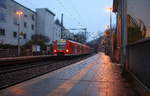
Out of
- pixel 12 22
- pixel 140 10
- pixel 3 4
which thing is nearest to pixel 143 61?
pixel 140 10

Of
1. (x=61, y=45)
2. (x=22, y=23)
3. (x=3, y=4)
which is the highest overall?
(x=3, y=4)

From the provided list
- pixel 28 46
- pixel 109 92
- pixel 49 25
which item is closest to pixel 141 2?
pixel 109 92

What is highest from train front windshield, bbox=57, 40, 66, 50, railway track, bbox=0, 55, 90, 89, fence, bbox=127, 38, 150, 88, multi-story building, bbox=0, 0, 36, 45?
multi-story building, bbox=0, 0, 36, 45

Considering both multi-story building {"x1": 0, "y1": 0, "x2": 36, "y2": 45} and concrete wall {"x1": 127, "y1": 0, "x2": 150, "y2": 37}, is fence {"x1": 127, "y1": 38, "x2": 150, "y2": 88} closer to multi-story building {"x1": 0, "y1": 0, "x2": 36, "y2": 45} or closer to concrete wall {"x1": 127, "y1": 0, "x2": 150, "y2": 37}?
concrete wall {"x1": 127, "y1": 0, "x2": 150, "y2": 37}

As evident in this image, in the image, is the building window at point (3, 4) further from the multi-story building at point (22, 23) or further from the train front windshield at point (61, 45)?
the train front windshield at point (61, 45)

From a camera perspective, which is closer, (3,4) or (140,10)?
(140,10)

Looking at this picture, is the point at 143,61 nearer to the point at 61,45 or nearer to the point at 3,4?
the point at 61,45

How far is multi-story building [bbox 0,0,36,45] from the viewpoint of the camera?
189ft

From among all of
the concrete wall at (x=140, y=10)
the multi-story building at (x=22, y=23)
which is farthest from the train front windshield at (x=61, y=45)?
the concrete wall at (x=140, y=10)

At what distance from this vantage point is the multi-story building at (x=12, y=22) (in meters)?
57.6

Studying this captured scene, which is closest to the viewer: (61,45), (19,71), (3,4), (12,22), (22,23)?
(19,71)

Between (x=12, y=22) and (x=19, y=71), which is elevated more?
(x=12, y=22)

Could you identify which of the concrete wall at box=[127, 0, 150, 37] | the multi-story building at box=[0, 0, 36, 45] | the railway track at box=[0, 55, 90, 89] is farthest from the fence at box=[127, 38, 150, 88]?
the multi-story building at box=[0, 0, 36, 45]

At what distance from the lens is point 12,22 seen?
61812 millimetres
